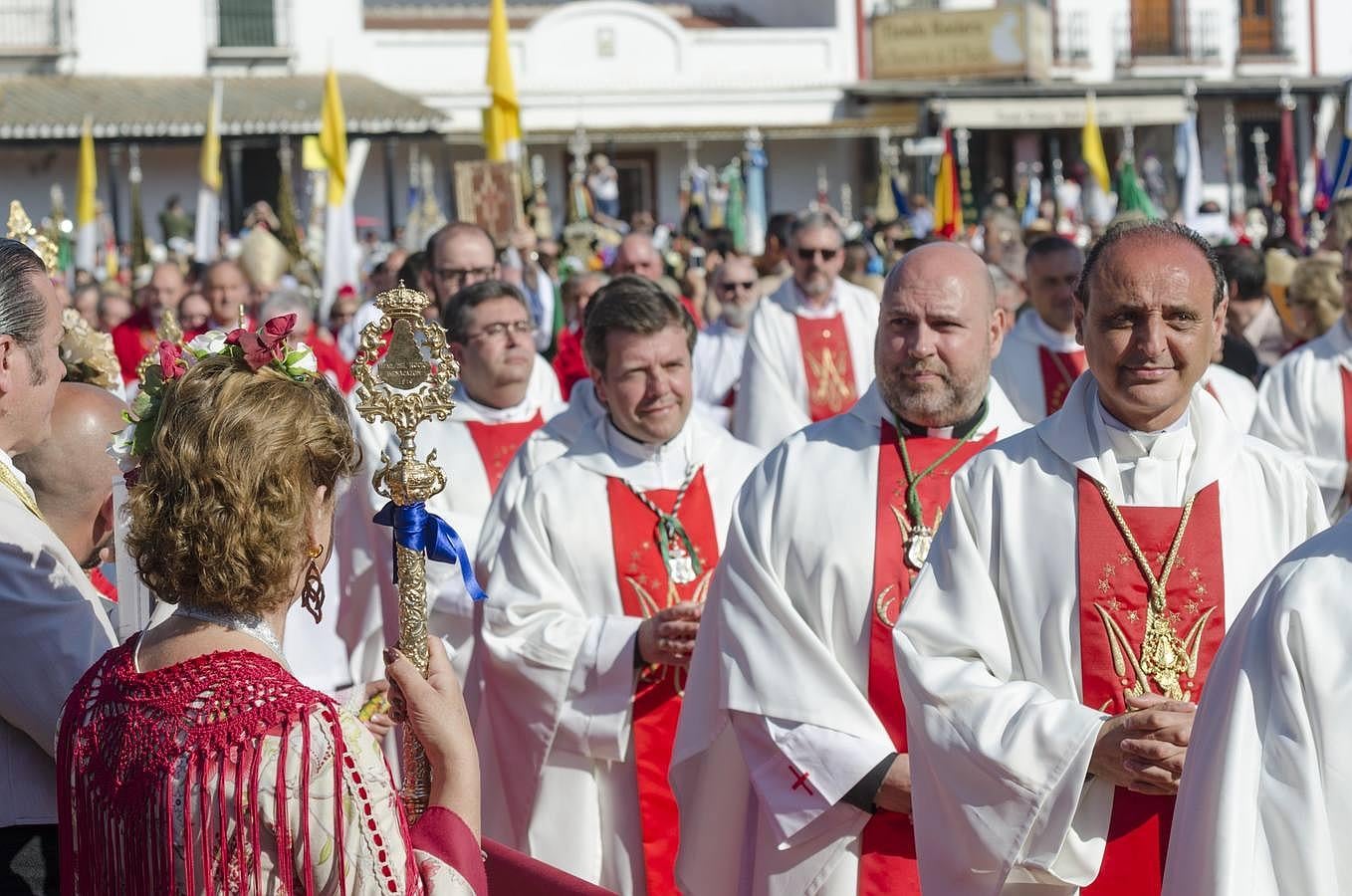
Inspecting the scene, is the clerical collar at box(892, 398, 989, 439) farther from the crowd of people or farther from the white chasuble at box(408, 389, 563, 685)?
the white chasuble at box(408, 389, 563, 685)

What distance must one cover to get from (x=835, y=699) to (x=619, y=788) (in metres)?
1.11

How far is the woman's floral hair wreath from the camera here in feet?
8.92

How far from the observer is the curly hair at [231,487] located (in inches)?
102

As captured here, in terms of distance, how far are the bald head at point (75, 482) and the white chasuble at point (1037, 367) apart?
14.9 feet

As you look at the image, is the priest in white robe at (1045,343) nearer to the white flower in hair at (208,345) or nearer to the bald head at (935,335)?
the bald head at (935,335)

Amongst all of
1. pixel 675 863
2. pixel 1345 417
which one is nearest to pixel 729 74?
pixel 1345 417

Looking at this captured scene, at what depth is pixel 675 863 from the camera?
471 centimetres

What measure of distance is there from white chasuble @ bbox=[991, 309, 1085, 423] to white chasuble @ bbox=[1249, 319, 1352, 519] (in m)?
1.07

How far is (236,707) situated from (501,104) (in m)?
9.54

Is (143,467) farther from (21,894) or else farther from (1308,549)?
(1308,549)

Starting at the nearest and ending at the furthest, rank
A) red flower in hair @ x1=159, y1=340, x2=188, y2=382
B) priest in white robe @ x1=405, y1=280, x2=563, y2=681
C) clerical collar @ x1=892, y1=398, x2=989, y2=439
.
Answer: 1. red flower in hair @ x1=159, y1=340, x2=188, y2=382
2. clerical collar @ x1=892, y1=398, x2=989, y2=439
3. priest in white robe @ x1=405, y1=280, x2=563, y2=681

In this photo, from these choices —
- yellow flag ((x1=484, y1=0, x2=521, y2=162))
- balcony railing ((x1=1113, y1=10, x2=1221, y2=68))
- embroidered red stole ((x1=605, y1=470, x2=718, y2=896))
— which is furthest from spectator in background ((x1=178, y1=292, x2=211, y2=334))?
balcony railing ((x1=1113, y1=10, x2=1221, y2=68))

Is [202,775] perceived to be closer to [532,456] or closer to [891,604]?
[891,604]

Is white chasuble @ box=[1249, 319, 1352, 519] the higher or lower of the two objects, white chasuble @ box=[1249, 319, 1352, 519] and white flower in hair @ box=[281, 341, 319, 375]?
the lower
